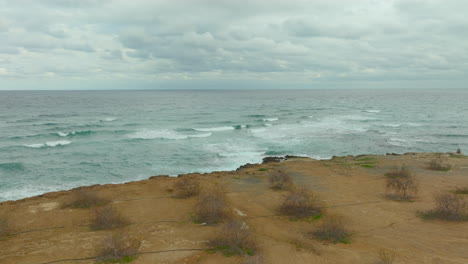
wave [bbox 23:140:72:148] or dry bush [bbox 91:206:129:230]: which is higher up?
dry bush [bbox 91:206:129:230]

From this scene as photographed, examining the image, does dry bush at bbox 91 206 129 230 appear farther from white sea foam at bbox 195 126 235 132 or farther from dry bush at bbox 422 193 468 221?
white sea foam at bbox 195 126 235 132

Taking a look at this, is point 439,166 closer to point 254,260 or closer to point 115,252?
point 254,260

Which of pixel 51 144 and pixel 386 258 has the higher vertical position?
pixel 386 258

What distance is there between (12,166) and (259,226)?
2301cm

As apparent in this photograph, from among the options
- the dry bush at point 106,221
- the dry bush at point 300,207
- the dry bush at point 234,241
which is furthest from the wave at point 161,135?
the dry bush at point 234,241

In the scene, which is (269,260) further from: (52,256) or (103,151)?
(103,151)

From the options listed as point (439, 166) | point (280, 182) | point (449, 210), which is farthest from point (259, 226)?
point (439, 166)

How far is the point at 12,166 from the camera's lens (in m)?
23.0

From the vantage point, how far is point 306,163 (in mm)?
19453

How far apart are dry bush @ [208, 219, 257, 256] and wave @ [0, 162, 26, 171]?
21.8 meters

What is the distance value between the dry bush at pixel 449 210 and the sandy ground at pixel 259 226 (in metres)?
0.46

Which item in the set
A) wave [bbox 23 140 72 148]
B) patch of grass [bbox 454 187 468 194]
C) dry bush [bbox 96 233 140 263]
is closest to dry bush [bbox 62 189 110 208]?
dry bush [bbox 96 233 140 263]

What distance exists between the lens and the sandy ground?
26.1 ft

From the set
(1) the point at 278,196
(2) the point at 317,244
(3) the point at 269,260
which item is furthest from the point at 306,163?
(3) the point at 269,260
